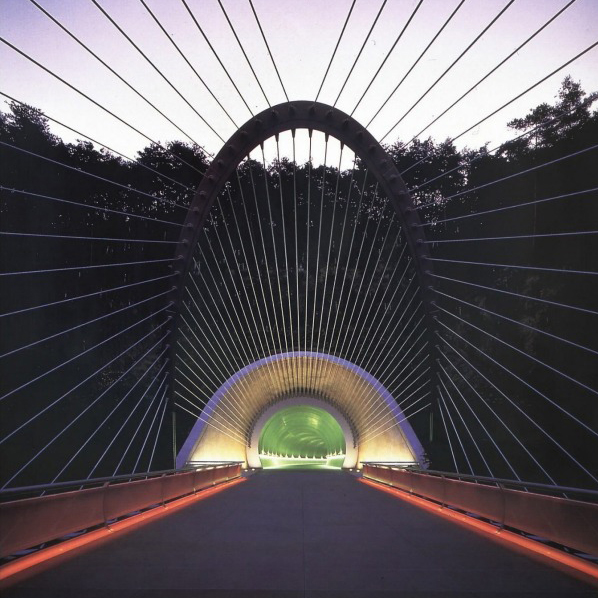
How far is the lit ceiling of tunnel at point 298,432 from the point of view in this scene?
42.4 meters

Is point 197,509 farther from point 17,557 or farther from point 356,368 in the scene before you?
point 356,368

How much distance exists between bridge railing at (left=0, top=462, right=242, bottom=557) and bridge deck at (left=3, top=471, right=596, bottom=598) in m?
0.33

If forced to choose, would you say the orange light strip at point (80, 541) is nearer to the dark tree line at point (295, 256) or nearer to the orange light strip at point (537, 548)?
the orange light strip at point (537, 548)

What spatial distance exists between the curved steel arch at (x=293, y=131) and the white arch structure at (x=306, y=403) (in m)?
12.2

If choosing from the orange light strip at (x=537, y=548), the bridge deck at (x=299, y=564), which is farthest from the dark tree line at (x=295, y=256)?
the bridge deck at (x=299, y=564)

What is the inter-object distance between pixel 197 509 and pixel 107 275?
24.3 metres

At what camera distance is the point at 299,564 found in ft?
16.3

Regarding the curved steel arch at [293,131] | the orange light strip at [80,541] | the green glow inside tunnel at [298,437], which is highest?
the curved steel arch at [293,131]

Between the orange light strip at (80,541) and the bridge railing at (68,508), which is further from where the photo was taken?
the bridge railing at (68,508)

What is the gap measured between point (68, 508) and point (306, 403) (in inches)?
1193

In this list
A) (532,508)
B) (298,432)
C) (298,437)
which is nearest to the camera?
(532,508)

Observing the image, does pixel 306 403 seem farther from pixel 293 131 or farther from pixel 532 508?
pixel 532 508

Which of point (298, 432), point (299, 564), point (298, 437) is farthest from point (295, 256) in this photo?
point (298, 437)

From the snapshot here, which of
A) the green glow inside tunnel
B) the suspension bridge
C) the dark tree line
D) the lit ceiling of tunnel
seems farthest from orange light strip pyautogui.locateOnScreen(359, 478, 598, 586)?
the lit ceiling of tunnel
